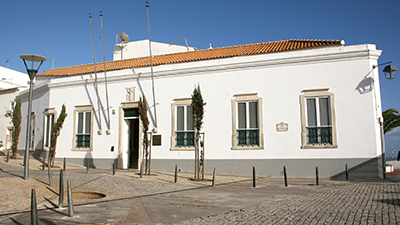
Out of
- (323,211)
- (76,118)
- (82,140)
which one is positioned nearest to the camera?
(323,211)

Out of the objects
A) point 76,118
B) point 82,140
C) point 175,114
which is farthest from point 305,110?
point 76,118

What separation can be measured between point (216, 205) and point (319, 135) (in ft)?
27.0

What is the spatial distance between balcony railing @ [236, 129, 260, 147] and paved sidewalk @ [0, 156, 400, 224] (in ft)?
13.2

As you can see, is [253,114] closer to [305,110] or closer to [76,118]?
[305,110]

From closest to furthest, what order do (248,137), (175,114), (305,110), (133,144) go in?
(305,110) → (248,137) → (175,114) → (133,144)

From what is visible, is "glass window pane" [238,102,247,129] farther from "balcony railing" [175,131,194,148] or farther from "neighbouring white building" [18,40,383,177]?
"balcony railing" [175,131,194,148]

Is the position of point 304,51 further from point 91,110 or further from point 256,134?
point 91,110

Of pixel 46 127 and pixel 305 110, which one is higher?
pixel 305 110

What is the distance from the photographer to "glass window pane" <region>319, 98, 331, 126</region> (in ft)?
47.4

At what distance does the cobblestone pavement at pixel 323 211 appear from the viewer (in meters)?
6.16

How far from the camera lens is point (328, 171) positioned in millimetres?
14117

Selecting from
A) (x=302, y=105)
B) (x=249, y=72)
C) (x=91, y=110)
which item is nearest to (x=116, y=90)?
(x=91, y=110)

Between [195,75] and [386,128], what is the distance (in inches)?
607

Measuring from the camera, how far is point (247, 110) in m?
15.5
